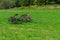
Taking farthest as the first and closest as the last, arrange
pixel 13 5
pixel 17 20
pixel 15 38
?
pixel 13 5 < pixel 17 20 < pixel 15 38

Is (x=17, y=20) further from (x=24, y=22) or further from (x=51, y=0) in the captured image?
(x=51, y=0)

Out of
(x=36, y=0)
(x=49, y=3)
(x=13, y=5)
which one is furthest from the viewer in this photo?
(x=13, y=5)

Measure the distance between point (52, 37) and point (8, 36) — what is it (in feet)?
8.70

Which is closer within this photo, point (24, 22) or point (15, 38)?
point (15, 38)

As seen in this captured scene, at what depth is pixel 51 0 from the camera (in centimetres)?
4681

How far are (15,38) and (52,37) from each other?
2222mm

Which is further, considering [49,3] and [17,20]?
[49,3]

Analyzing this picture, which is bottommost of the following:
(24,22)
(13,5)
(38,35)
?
(13,5)

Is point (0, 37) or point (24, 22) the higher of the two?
point (0, 37)

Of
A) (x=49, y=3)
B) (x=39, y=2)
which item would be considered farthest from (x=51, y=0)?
(x=39, y=2)

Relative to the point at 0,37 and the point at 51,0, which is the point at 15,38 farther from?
the point at 51,0

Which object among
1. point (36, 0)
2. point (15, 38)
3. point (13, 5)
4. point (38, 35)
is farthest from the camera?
point (13, 5)

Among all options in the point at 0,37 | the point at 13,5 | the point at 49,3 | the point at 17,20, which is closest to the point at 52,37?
the point at 0,37

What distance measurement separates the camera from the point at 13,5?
51.3m
